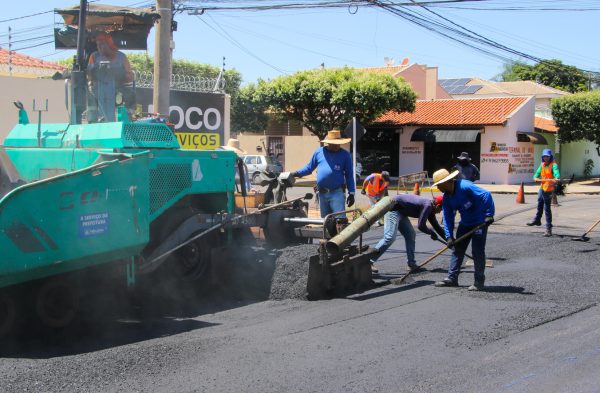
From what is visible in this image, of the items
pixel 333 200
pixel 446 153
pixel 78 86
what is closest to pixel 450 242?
pixel 333 200

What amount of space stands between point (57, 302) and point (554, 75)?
68084 mm

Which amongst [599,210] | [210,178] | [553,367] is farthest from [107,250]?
[599,210]

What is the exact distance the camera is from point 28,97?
54.9 feet

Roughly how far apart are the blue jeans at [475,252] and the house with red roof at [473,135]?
28.3 m

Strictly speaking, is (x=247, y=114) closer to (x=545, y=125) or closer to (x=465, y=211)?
(x=545, y=125)

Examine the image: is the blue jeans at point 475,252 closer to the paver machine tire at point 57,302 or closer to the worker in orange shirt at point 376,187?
the worker in orange shirt at point 376,187

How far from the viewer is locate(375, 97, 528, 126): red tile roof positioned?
36.3 meters

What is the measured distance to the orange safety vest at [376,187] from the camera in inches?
423

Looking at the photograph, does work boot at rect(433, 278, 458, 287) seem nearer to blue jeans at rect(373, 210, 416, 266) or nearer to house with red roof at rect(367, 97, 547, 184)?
blue jeans at rect(373, 210, 416, 266)

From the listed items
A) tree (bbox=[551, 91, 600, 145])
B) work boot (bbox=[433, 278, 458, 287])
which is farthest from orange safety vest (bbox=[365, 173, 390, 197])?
tree (bbox=[551, 91, 600, 145])

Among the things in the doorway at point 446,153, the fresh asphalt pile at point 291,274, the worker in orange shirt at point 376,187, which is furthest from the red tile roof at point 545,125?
the fresh asphalt pile at point 291,274

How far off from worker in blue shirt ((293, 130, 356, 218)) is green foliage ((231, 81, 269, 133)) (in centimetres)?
3185

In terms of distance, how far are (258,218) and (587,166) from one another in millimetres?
38816

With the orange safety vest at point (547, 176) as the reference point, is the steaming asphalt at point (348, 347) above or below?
below
